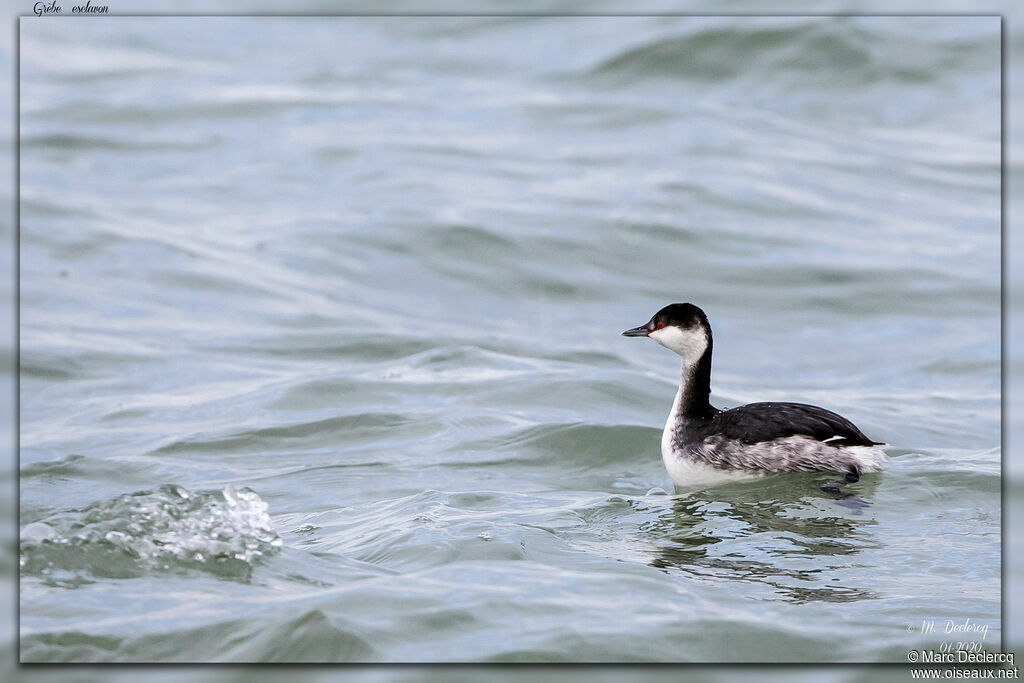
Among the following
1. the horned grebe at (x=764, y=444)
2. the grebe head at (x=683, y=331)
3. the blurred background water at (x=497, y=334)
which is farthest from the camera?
the grebe head at (x=683, y=331)

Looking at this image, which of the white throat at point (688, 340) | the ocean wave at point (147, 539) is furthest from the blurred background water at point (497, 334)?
the white throat at point (688, 340)

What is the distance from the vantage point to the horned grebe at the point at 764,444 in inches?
281

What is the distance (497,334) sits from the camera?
11.1 m

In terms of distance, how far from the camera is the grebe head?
789 cm

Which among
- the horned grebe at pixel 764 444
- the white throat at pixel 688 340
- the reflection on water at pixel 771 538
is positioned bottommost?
the reflection on water at pixel 771 538

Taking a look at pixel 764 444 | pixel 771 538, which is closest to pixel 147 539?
pixel 771 538

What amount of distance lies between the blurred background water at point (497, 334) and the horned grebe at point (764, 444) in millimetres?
131

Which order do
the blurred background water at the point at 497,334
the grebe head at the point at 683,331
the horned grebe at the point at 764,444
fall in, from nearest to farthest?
the blurred background water at the point at 497,334
the horned grebe at the point at 764,444
the grebe head at the point at 683,331

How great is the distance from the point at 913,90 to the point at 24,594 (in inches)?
532

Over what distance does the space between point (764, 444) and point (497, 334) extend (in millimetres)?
4181

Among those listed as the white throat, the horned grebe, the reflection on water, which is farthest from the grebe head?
the reflection on water

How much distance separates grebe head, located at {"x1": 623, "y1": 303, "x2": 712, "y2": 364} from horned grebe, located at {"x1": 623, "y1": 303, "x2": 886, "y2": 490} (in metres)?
0.38

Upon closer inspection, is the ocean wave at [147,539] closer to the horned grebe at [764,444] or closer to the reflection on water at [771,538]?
the reflection on water at [771,538]

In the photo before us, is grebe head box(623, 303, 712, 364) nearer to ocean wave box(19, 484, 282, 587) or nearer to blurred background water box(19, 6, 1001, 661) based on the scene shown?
blurred background water box(19, 6, 1001, 661)
